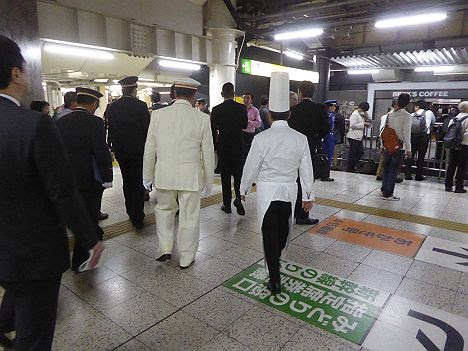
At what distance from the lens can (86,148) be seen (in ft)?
9.62

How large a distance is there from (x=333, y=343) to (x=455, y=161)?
565 cm

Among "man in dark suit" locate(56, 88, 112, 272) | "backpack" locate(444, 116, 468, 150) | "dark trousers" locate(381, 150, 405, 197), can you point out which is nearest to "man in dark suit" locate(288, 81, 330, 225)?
"dark trousers" locate(381, 150, 405, 197)

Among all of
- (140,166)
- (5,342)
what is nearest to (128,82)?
(140,166)

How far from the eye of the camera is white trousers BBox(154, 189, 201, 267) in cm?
306

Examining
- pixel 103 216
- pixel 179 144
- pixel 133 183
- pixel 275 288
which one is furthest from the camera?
pixel 103 216

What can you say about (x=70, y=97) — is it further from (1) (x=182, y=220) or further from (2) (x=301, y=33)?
(2) (x=301, y=33)

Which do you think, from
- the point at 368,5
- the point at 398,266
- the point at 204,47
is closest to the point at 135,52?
the point at 204,47

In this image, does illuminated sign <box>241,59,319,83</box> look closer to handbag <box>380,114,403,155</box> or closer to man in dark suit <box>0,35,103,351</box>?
handbag <box>380,114,403,155</box>

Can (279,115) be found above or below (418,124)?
above

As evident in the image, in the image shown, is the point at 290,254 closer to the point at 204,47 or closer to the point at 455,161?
the point at 455,161

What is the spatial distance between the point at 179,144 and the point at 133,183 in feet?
4.55

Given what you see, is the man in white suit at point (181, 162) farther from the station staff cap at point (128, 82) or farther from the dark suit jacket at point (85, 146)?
the station staff cap at point (128, 82)

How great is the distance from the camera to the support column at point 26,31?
14.2 ft

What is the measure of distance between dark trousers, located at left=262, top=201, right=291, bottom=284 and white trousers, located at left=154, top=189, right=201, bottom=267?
0.77 metres
